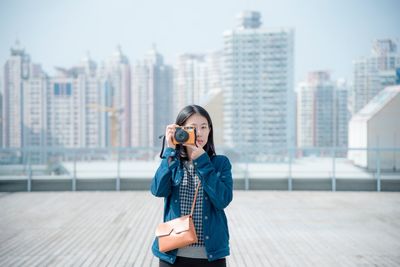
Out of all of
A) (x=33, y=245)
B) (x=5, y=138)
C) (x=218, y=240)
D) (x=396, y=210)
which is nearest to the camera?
(x=218, y=240)

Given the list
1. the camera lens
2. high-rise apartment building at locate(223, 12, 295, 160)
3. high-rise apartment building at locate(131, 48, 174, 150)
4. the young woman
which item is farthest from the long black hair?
high-rise apartment building at locate(131, 48, 174, 150)

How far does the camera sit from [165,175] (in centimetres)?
197

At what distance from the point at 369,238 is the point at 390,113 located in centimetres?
646

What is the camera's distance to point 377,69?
307 ft

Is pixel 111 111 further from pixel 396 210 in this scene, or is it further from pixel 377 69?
pixel 396 210

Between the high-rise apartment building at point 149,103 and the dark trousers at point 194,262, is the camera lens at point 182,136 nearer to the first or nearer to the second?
A: the dark trousers at point 194,262

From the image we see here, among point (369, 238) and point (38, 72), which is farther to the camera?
point (38, 72)

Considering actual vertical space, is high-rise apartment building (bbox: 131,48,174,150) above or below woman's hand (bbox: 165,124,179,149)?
above

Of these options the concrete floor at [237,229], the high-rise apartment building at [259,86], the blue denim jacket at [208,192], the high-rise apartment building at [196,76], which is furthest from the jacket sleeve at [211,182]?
the high-rise apartment building at [196,76]

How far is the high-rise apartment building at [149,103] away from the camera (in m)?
96.4

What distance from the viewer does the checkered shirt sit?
1947 millimetres

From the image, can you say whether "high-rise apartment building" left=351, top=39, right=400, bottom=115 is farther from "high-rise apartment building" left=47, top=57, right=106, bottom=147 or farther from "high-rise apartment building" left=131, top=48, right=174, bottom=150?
"high-rise apartment building" left=47, top=57, right=106, bottom=147

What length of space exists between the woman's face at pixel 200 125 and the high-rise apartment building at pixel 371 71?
310ft

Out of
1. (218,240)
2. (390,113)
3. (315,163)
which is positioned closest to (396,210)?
(315,163)
